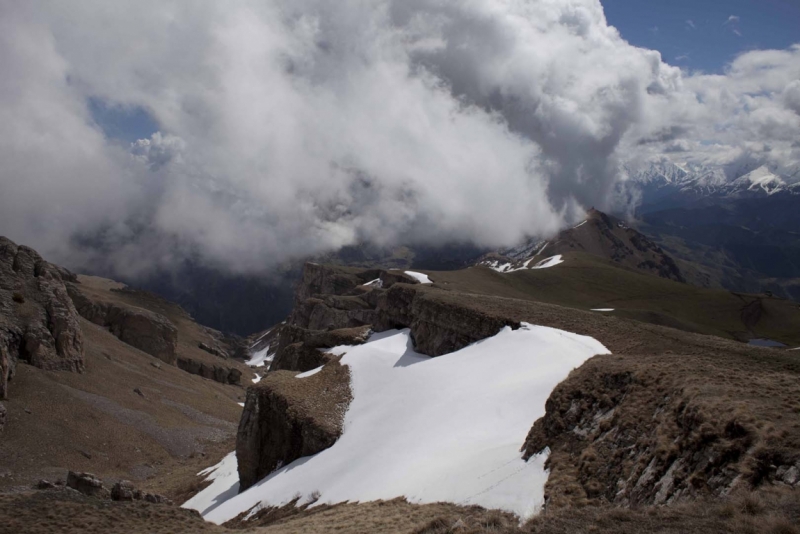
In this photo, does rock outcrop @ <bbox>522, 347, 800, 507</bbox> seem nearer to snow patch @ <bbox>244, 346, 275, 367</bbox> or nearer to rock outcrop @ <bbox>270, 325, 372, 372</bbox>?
rock outcrop @ <bbox>270, 325, 372, 372</bbox>

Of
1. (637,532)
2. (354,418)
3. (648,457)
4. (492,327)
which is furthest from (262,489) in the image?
(637,532)

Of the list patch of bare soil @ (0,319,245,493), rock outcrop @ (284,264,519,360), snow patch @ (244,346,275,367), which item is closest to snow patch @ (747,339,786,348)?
rock outcrop @ (284,264,519,360)

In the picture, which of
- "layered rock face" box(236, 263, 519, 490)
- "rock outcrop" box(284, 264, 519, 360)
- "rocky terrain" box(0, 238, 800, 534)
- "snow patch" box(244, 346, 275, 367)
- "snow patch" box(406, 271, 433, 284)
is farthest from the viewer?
"snow patch" box(244, 346, 275, 367)

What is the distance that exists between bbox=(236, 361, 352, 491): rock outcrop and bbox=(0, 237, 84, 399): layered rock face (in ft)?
87.6

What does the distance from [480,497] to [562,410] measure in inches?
227

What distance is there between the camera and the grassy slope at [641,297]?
117750 mm

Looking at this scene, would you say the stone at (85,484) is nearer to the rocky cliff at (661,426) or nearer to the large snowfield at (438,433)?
the large snowfield at (438,433)

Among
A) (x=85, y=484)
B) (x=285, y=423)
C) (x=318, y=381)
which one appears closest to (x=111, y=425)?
(x=318, y=381)

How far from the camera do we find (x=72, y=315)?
5956cm

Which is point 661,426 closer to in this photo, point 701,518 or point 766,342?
point 701,518

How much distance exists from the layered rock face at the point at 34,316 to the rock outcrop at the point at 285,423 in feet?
87.6

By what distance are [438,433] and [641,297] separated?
127652 mm

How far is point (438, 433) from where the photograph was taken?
3086cm

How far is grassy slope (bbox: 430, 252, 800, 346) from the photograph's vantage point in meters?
118
